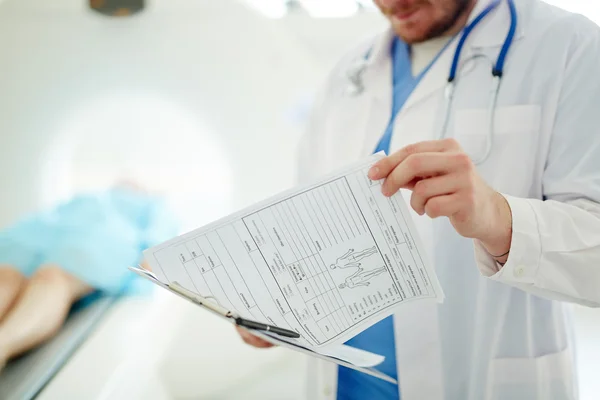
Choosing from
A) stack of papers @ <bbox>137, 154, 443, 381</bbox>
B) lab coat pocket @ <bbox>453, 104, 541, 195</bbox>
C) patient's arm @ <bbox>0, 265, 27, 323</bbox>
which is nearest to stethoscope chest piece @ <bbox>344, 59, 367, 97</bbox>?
lab coat pocket @ <bbox>453, 104, 541, 195</bbox>

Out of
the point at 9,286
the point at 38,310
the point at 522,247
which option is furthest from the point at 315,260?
the point at 9,286

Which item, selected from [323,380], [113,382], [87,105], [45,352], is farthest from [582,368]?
[87,105]

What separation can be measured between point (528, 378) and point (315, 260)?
0.43m

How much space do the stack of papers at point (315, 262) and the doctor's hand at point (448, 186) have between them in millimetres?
31

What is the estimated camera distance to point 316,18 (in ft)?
5.55

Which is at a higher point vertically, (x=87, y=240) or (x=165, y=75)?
(x=165, y=75)

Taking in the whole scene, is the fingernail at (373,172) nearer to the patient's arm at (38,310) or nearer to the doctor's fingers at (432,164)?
the doctor's fingers at (432,164)

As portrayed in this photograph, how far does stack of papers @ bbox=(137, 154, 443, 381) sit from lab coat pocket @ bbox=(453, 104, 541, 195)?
23 cm

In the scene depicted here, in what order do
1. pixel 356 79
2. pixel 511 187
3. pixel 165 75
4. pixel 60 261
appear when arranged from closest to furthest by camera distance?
pixel 511 187, pixel 356 79, pixel 60 261, pixel 165 75

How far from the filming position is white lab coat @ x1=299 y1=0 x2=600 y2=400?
0.66 metres

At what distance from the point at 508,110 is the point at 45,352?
935 millimetres

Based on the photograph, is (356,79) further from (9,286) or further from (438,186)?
(9,286)

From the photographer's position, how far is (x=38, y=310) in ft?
3.16

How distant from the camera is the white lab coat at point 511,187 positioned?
0.66m
